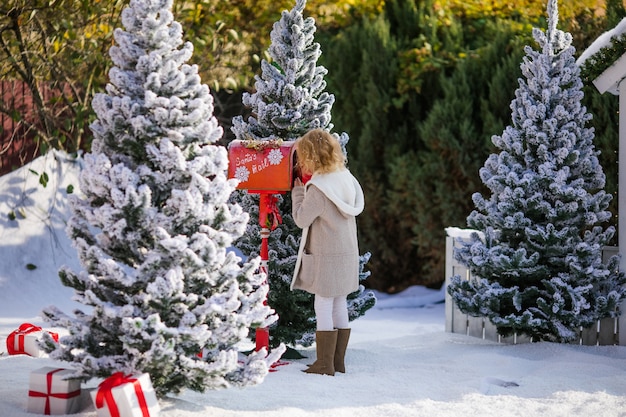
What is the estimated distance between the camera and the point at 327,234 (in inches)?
223

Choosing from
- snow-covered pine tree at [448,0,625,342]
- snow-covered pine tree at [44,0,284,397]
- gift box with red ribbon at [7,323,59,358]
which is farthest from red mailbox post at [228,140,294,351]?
snow-covered pine tree at [448,0,625,342]

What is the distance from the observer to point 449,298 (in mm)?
7703

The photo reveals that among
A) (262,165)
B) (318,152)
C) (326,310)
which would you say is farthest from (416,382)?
(262,165)

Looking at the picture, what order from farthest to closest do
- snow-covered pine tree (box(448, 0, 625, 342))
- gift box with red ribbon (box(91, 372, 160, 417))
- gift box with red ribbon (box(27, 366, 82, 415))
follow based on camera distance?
snow-covered pine tree (box(448, 0, 625, 342))
gift box with red ribbon (box(27, 366, 82, 415))
gift box with red ribbon (box(91, 372, 160, 417))

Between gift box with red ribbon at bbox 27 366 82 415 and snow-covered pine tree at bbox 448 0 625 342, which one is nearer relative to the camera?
gift box with red ribbon at bbox 27 366 82 415

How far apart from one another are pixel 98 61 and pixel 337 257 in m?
4.69

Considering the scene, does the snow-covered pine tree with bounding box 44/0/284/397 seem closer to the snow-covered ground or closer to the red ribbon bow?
the red ribbon bow

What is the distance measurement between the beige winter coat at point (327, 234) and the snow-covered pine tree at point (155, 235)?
1.11 metres

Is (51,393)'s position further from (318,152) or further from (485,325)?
(485,325)

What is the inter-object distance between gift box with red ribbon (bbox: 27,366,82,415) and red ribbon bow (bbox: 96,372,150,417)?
323 mm

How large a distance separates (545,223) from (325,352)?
7.21ft

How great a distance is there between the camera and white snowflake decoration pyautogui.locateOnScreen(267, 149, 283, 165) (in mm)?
5664

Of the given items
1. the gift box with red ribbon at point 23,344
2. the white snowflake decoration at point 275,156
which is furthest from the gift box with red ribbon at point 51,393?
the white snowflake decoration at point 275,156

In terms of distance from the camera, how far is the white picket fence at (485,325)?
23.0 feet
